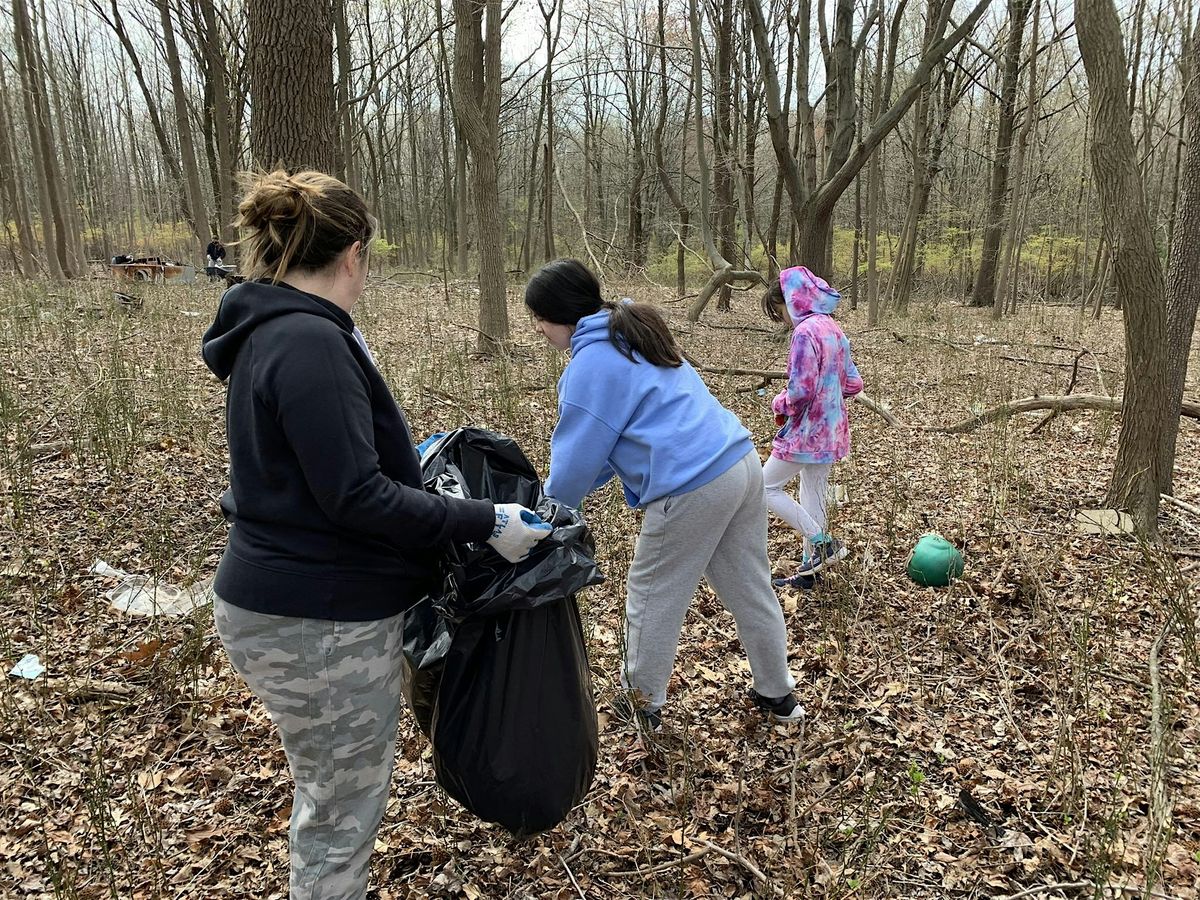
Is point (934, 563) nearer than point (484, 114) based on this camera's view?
Yes

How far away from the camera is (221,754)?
8.80 ft

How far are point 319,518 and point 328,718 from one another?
0.47m

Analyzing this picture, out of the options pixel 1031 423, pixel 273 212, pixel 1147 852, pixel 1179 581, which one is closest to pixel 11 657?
pixel 273 212

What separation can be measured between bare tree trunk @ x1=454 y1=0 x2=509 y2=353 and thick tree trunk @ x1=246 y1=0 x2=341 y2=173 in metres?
3.92

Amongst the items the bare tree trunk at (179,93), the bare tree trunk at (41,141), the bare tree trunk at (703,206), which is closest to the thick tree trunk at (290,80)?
the bare tree trunk at (703,206)

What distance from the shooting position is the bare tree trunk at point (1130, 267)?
151 inches

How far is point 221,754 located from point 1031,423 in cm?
696

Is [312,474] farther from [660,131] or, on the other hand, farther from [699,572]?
[660,131]

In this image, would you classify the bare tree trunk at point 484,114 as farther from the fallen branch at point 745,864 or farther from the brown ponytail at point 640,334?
the fallen branch at point 745,864

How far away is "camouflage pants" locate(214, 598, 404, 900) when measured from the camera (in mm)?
1544

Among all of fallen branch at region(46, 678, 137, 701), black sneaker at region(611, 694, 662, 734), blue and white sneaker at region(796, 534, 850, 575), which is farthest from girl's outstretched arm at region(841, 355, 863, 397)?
fallen branch at region(46, 678, 137, 701)

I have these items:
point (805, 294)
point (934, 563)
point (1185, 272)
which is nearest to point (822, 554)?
point (934, 563)

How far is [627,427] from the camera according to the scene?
2453 millimetres

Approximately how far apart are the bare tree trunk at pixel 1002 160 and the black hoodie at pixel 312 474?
16.6 meters
